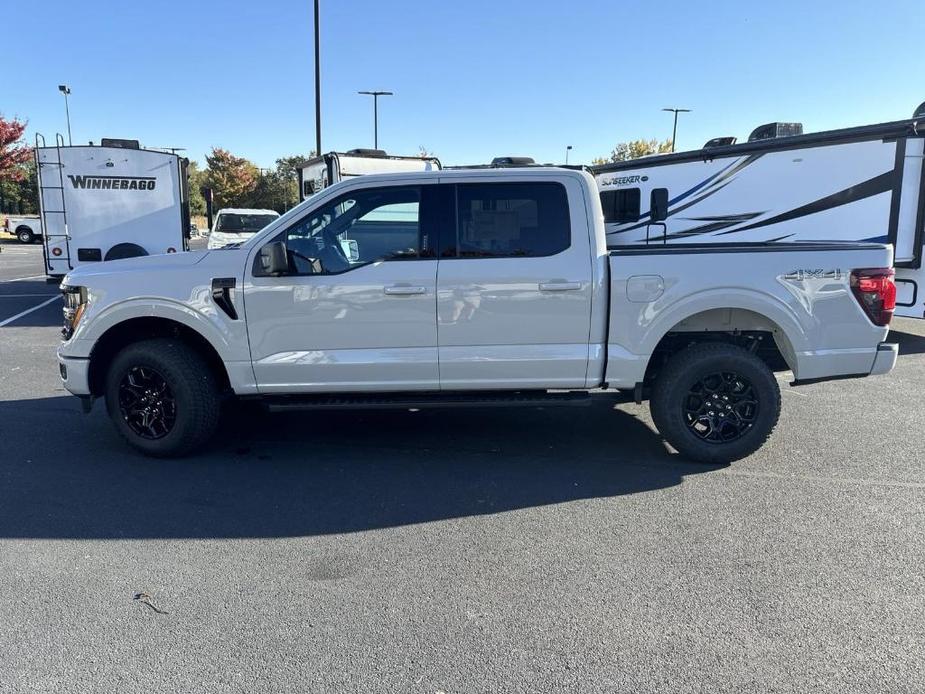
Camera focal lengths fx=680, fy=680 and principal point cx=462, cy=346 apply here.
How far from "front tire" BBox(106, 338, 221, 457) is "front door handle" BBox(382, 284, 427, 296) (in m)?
1.51

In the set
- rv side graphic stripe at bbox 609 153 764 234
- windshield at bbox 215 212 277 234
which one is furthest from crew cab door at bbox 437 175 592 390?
windshield at bbox 215 212 277 234

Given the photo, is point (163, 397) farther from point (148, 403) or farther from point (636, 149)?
point (636, 149)

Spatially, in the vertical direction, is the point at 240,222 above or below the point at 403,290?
above

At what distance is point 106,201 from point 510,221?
34.4 feet

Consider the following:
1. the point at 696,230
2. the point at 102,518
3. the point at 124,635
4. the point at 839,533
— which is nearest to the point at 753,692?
the point at 839,533

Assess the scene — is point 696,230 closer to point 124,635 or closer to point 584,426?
point 584,426

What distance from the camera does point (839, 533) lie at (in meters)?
3.87

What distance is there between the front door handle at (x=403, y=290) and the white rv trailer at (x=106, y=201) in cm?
971

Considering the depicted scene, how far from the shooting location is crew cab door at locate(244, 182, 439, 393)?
15.5 feet

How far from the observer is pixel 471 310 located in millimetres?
4730

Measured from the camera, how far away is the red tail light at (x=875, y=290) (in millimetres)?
4707

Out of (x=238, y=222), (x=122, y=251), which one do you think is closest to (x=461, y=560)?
(x=122, y=251)

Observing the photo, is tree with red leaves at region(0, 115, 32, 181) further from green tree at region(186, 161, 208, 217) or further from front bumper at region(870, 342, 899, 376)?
front bumper at region(870, 342, 899, 376)

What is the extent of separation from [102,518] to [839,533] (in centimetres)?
430
